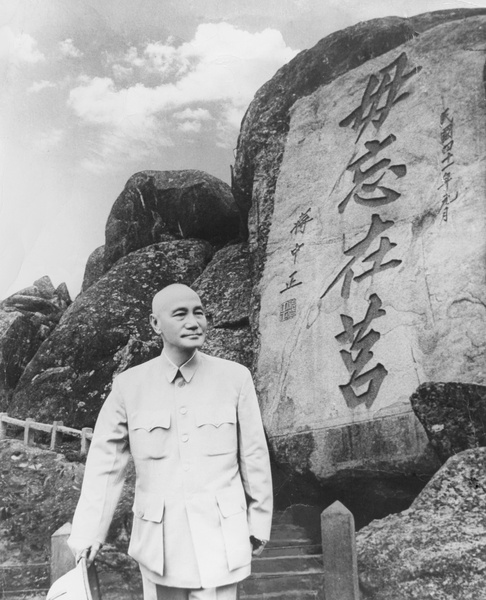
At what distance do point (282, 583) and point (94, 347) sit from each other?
425 cm

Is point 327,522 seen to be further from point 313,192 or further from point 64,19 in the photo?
point 64,19

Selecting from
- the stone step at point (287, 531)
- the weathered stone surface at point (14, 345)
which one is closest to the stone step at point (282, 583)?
the stone step at point (287, 531)

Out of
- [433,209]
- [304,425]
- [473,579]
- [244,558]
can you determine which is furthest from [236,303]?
[244,558]

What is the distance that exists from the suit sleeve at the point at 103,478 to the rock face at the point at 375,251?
2635 millimetres

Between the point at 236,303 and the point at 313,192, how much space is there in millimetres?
1921

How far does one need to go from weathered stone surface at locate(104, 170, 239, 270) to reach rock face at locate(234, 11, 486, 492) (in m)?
3.27

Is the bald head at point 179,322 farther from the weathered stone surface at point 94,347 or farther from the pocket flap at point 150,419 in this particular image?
the weathered stone surface at point 94,347

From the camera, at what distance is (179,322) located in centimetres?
247

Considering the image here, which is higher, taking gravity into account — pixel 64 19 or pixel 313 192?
pixel 64 19

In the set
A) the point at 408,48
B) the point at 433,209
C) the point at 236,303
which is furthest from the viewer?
the point at 236,303

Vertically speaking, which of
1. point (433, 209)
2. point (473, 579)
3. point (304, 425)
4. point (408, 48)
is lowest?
point (473, 579)

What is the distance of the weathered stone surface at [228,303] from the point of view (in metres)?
6.74

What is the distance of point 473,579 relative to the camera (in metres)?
3.24

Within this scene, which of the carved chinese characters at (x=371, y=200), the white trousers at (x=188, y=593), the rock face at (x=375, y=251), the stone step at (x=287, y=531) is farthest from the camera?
the stone step at (x=287, y=531)
